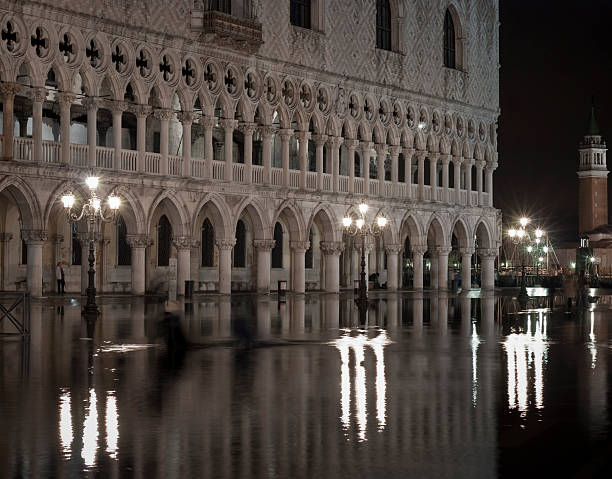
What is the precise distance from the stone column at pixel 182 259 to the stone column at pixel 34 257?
5980 millimetres

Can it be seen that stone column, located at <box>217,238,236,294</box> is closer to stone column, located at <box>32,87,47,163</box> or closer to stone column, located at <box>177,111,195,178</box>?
stone column, located at <box>177,111,195,178</box>

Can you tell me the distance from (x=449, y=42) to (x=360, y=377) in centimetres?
4341

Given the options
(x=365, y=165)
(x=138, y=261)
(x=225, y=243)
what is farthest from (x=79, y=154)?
(x=365, y=165)

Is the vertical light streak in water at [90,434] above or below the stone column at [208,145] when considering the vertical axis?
below

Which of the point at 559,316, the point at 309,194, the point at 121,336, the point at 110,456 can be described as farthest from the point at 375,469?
the point at 309,194

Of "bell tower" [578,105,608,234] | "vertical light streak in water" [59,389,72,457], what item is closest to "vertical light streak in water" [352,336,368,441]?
"vertical light streak in water" [59,389,72,457]

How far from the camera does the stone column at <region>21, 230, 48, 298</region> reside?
35.5 m

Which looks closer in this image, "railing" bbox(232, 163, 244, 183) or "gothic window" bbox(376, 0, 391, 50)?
"railing" bbox(232, 163, 244, 183)

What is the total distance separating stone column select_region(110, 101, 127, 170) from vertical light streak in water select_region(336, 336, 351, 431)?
20208 mm

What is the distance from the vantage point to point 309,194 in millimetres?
45969

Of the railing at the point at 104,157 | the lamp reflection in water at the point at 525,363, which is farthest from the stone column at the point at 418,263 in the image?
the lamp reflection in water at the point at 525,363

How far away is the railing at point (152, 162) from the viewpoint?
130 feet

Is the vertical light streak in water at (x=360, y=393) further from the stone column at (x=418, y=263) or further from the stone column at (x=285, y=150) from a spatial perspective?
the stone column at (x=418, y=263)

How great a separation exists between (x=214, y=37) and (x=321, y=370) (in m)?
27.8
